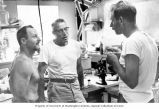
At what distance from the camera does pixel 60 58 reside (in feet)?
5.93

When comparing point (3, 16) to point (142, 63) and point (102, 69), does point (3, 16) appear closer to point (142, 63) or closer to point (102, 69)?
point (102, 69)

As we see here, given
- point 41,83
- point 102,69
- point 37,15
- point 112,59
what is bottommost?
point 41,83

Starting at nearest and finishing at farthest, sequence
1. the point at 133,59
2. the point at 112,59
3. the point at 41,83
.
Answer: the point at 133,59 → the point at 112,59 → the point at 41,83

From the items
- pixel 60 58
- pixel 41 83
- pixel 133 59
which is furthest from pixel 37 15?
pixel 133 59

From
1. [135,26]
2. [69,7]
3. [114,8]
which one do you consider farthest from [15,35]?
[135,26]

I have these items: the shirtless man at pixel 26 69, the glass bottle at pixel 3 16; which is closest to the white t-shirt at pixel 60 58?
the shirtless man at pixel 26 69

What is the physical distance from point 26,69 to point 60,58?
0.37 meters

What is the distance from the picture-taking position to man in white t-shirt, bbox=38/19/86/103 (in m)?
1.81

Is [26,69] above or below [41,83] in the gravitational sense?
above

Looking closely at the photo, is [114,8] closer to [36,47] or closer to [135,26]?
[135,26]

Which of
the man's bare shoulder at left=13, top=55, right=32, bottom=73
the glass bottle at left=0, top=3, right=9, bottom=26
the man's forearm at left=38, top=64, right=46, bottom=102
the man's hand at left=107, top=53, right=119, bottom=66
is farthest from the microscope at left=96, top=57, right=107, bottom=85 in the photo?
the glass bottle at left=0, top=3, right=9, bottom=26

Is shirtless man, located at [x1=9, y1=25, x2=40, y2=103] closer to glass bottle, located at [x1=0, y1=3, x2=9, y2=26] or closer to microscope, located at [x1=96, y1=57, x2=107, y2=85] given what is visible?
glass bottle, located at [x1=0, y1=3, x2=9, y2=26]

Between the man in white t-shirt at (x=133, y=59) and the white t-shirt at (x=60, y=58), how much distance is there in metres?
0.38

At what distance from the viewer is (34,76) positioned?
1.88 metres
